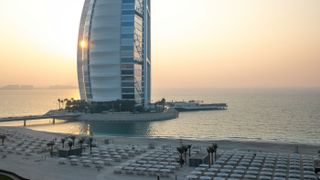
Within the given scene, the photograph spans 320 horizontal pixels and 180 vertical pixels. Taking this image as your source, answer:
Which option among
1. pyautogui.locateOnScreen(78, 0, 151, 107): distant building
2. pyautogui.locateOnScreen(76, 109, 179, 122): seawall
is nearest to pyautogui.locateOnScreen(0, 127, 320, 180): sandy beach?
pyautogui.locateOnScreen(76, 109, 179, 122): seawall

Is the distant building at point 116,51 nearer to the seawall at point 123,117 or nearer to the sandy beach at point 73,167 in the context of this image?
the seawall at point 123,117

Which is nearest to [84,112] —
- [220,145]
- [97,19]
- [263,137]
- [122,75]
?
[122,75]

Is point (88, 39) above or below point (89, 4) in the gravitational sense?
below

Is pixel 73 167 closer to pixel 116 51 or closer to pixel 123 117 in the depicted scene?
pixel 123 117

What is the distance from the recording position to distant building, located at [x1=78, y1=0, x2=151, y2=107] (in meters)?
142

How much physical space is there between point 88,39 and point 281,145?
9088 cm

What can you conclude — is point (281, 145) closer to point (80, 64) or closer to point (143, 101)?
point (143, 101)

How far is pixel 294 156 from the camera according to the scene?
187ft

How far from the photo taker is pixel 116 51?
Result: 14150cm

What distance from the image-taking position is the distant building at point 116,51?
141500mm

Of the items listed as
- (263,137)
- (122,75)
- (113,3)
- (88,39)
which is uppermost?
(113,3)

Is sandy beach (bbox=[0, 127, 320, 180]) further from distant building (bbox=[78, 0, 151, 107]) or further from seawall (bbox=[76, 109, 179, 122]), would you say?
distant building (bbox=[78, 0, 151, 107])

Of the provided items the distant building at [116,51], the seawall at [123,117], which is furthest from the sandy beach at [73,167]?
the distant building at [116,51]

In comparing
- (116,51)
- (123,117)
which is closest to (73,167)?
(123,117)
